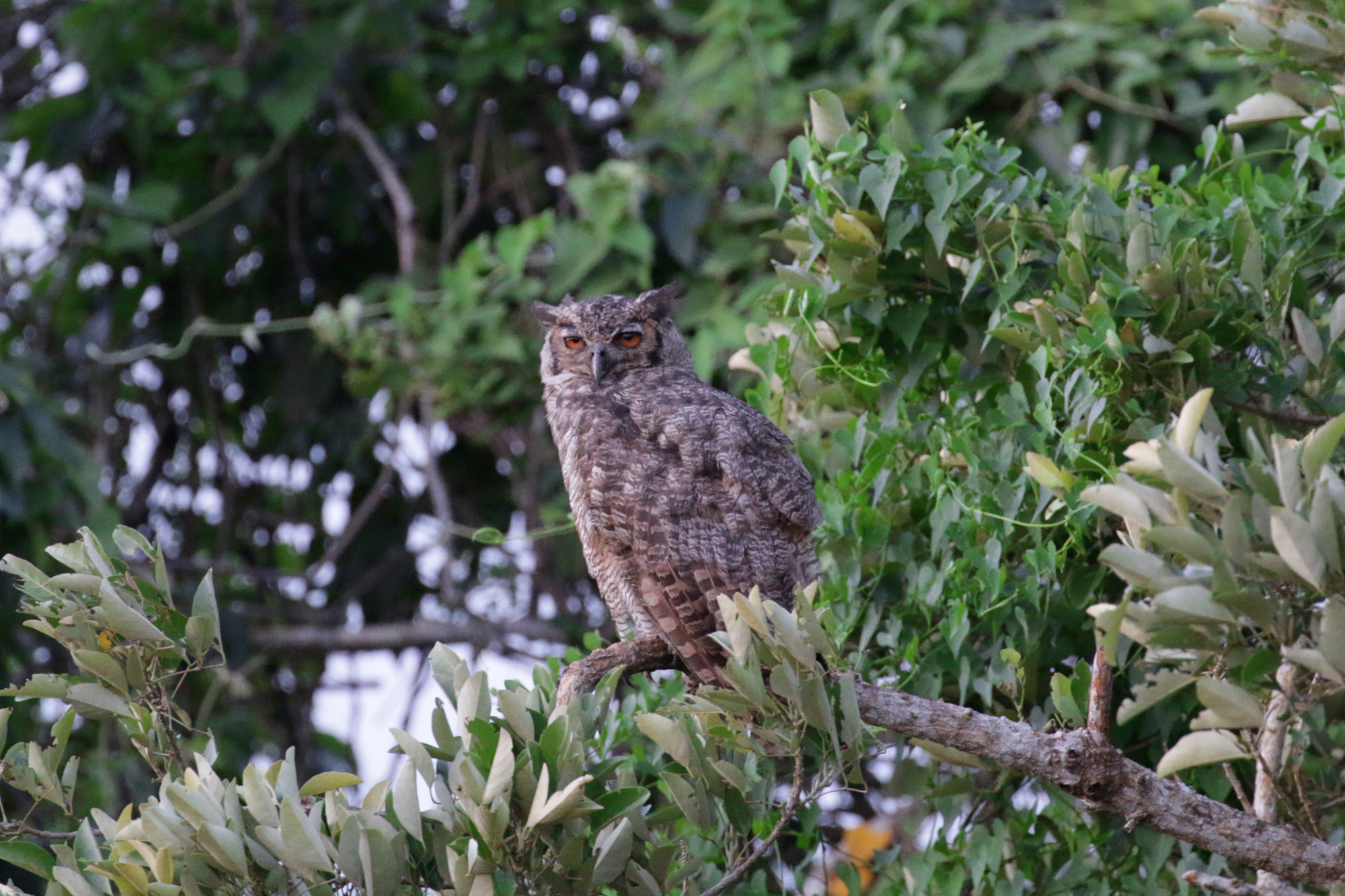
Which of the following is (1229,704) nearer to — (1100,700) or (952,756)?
(1100,700)

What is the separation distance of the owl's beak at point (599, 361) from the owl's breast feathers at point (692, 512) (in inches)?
12.4

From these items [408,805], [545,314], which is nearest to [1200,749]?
[408,805]

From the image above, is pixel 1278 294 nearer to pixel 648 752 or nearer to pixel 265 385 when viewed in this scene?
pixel 648 752

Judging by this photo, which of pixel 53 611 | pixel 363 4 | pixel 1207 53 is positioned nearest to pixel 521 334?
pixel 363 4

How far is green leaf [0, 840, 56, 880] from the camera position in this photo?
2016 millimetres

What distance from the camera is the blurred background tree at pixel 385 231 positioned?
4684 millimetres

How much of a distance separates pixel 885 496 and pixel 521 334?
262 centimetres

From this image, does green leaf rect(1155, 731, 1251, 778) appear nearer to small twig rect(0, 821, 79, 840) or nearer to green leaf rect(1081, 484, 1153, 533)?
green leaf rect(1081, 484, 1153, 533)

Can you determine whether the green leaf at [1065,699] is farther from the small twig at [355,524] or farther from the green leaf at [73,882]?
the small twig at [355,524]

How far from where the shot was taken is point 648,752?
2.78m

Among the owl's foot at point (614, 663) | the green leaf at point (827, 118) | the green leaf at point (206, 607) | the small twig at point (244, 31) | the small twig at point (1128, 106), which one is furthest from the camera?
the small twig at point (244, 31)

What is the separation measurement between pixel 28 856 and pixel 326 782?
47 cm

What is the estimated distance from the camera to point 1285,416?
8.07 feet

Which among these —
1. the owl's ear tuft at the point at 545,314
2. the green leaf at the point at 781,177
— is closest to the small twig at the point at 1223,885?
the green leaf at the point at 781,177
